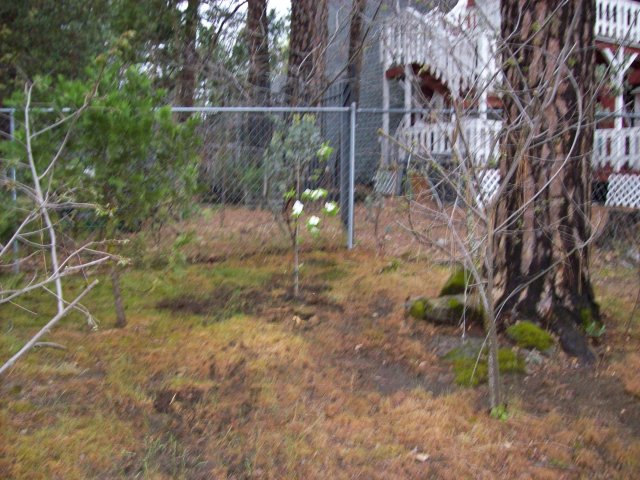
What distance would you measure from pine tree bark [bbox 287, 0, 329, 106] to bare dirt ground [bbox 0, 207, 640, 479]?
14.8 feet

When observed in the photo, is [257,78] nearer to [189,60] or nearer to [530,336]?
[189,60]

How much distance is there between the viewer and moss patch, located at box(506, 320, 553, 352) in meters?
4.61

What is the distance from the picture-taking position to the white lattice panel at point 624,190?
11969 millimetres

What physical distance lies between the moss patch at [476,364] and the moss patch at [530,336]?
0.13 meters

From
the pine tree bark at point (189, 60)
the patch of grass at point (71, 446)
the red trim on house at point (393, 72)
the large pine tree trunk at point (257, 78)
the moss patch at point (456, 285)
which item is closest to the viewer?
the patch of grass at point (71, 446)

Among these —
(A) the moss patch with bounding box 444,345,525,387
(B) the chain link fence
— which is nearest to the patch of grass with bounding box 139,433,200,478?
(A) the moss patch with bounding box 444,345,525,387

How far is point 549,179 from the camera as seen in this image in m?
4.75

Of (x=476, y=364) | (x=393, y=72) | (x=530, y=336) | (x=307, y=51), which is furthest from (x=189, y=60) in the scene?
(x=476, y=364)

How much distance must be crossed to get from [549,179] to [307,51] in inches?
247

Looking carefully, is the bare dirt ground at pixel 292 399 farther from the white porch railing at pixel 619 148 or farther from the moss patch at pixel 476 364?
the white porch railing at pixel 619 148

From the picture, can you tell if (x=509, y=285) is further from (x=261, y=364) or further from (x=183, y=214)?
(x=183, y=214)

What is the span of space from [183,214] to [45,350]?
59.3 inches

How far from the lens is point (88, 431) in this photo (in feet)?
11.5

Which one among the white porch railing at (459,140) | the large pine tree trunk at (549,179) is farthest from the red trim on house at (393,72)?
the large pine tree trunk at (549,179)
